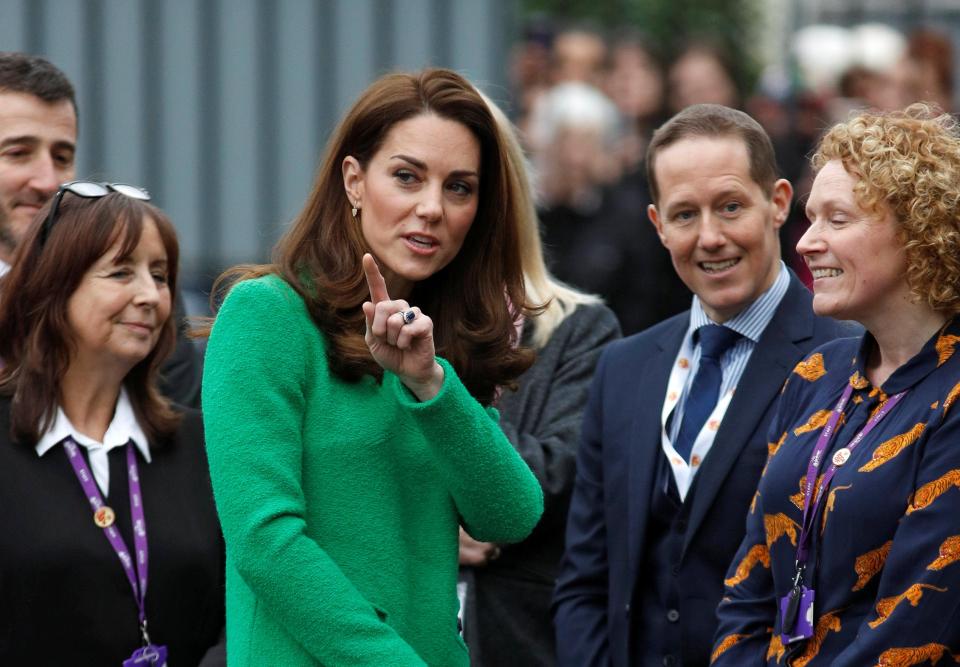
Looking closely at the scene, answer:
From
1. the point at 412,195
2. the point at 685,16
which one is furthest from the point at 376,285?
the point at 685,16

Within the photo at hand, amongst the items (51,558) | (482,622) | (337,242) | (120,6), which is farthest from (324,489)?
(120,6)

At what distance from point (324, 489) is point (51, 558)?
970 mm

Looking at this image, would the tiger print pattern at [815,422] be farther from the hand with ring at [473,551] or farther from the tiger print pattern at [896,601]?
the hand with ring at [473,551]

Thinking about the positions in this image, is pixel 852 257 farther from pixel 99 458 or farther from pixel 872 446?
pixel 99 458

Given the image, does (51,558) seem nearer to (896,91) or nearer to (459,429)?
(459,429)

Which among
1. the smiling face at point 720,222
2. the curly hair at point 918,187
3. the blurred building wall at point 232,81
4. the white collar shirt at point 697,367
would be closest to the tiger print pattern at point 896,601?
the curly hair at point 918,187

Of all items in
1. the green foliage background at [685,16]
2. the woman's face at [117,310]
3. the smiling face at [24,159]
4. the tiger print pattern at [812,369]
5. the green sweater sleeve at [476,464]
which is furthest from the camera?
the green foliage background at [685,16]

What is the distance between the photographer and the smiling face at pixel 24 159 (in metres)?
4.80

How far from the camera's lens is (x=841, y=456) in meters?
3.36

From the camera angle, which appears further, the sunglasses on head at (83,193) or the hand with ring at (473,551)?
the hand with ring at (473,551)

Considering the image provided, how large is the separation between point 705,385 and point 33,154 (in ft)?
6.94

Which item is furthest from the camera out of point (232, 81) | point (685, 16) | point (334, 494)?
point (685, 16)

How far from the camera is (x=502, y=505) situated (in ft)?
11.0

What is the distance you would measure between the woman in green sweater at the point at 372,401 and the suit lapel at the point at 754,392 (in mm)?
601
